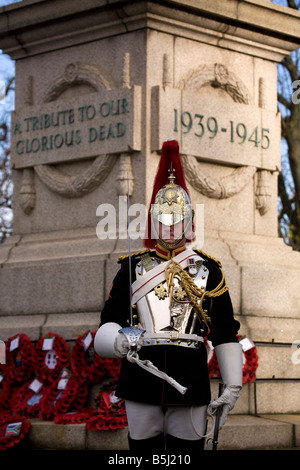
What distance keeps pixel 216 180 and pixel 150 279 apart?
453cm

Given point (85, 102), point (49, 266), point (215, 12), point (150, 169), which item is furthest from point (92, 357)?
point (215, 12)

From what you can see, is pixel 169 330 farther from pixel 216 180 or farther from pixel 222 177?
pixel 222 177

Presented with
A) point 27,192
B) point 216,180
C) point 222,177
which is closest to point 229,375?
point 216,180

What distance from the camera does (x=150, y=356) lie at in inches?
200

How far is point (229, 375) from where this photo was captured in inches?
199

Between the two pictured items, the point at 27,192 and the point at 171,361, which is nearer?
the point at 171,361

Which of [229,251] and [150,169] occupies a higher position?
[150,169]

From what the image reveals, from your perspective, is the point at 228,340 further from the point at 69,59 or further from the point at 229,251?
the point at 69,59

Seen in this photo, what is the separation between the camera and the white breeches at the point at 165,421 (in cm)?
501

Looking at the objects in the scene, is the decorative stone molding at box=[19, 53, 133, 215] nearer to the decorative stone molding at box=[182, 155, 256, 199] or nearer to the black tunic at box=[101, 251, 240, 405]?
the decorative stone molding at box=[182, 155, 256, 199]

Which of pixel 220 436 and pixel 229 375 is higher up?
pixel 229 375

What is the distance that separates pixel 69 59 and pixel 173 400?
5674 mm

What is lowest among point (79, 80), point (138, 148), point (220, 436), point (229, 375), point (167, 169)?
point (220, 436)

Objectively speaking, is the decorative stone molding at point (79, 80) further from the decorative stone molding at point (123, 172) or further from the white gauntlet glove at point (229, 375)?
the white gauntlet glove at point (229, 375)
